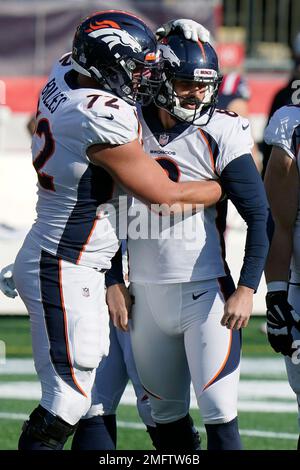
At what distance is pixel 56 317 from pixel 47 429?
1.26ft

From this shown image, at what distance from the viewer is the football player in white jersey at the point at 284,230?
393cm

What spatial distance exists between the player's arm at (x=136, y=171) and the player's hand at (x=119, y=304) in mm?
469

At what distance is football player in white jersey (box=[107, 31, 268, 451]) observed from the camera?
385 centimetres

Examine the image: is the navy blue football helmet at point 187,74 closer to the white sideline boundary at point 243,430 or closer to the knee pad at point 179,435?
the knee pad at point 179,435

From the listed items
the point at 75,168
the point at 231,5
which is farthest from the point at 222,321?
the point at 231,5

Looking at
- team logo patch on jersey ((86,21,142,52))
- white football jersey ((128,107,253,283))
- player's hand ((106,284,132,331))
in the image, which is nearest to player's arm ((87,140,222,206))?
white football jersey ((128,107,253,283))

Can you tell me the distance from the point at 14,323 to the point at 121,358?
387cm

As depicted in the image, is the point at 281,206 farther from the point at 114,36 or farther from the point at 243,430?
the point at 243,430

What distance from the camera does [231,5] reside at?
564 inches

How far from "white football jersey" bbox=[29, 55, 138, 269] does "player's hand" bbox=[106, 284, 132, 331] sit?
0.69 feet

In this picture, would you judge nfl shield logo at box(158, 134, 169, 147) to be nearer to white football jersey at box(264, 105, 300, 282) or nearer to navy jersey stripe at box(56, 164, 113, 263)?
navy jersey stripe at box(56, 164, 113, 263)

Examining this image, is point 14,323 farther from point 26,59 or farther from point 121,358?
point 26,59

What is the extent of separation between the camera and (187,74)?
386cm

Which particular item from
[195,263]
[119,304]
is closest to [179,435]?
[119,304]
